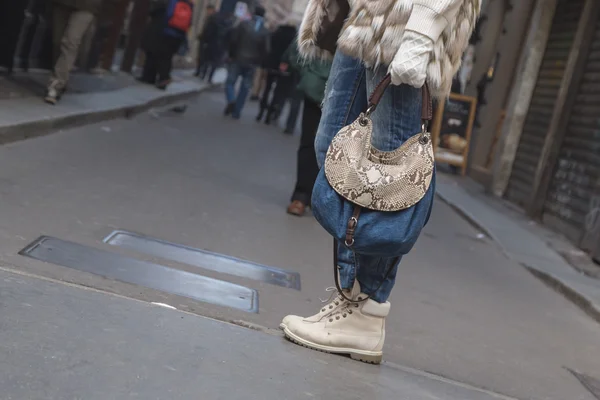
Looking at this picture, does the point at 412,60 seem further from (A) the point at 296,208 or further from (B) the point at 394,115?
(A) the point at 296,208

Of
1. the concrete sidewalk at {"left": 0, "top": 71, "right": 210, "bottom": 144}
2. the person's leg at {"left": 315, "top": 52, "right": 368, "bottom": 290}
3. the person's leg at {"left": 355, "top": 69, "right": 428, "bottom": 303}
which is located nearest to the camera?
the person's leg at {"left": 355, "top": 69, "right": 428, "bottom": 303}

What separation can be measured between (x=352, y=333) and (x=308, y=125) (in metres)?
3.80

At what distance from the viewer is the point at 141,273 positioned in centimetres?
441

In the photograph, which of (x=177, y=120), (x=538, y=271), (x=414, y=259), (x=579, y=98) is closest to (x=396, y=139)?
(x=414, y=259)

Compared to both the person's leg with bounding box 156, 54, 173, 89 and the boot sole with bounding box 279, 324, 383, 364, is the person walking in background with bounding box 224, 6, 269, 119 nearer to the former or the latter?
the person's leg with bounding box 156, 54, 173, 89

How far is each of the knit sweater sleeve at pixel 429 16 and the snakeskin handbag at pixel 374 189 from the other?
21 cm

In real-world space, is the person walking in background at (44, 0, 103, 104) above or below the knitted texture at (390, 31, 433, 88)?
below

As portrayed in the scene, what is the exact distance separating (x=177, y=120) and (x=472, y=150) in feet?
19.8

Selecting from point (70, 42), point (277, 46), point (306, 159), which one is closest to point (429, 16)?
point (306, 159)

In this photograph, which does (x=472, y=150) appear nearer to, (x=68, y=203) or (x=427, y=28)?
(x=68, y=203)

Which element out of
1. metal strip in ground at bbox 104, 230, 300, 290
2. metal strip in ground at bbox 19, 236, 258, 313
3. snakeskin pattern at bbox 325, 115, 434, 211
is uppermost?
snakeskin pattern at bbox 325, 115, 434, 211

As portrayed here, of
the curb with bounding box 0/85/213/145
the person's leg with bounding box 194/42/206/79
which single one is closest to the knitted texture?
the curb with bounding box 0/85/213/145

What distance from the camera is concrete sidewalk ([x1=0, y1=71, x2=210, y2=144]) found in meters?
7.64

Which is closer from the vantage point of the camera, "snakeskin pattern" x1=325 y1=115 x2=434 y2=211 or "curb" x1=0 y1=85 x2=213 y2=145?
"snakeskin pattern" x1=325 y1=115 x2=434 y2=211
